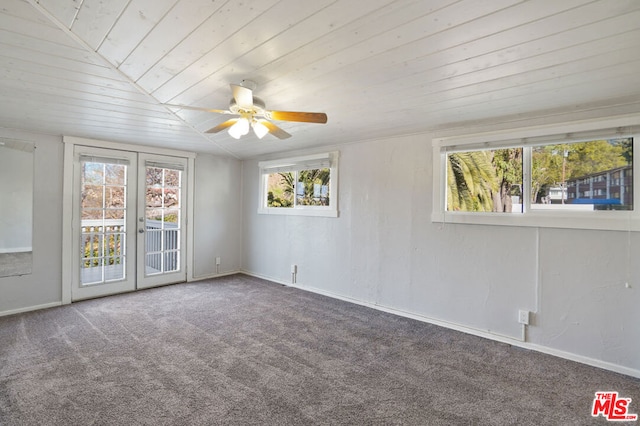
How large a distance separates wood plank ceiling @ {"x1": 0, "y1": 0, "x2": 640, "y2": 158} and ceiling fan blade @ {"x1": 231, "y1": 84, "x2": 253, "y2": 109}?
20cm

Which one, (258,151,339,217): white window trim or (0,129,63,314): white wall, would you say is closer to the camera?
(0,129,63,314): white wall

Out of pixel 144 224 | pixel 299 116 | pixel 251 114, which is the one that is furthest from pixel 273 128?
pixel 144 224

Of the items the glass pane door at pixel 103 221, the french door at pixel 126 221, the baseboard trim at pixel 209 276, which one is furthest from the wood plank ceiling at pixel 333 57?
the baseboard trim at pixel 209 276

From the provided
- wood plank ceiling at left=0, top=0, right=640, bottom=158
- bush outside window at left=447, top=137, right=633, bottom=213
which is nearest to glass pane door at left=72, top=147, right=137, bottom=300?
wood plank ceiling at left=0, top=0, right=640, bottom=158

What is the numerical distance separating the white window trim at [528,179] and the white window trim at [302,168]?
1.40m

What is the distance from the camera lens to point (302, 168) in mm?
4660

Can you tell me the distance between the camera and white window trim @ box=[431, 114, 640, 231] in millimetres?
2465

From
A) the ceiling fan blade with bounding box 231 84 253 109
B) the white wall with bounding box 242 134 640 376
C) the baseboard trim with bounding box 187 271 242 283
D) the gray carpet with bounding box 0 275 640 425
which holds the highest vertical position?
the ceiling fan blade with bounding box 231 84 253 109

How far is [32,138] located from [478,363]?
210 inches

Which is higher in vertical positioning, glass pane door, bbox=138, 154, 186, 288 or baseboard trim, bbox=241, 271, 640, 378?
glass pane door, bbox=138, 154, 186, 288

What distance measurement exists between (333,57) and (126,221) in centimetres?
395

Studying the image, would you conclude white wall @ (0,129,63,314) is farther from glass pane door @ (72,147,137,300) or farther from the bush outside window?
the bush outside window

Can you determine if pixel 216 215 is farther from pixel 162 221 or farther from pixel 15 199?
pixel 15 199

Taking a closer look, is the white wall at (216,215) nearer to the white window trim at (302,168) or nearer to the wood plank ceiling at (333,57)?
the white window trim at (302,168)
